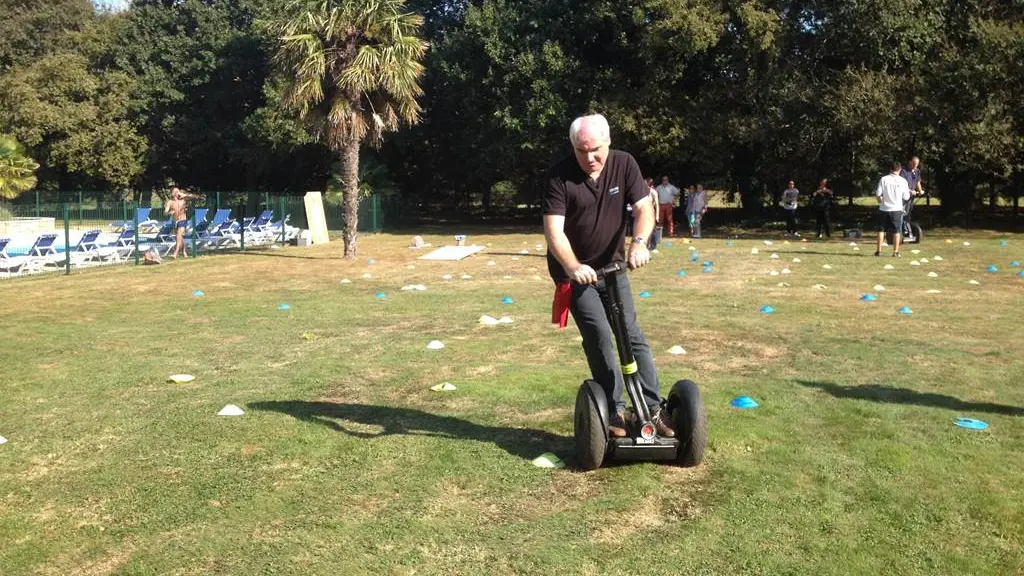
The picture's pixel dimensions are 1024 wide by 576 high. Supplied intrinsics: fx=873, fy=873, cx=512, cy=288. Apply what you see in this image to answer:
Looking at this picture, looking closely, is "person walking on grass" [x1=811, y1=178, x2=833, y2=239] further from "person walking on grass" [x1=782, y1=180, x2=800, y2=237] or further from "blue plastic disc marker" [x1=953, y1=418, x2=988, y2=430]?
"blue plastic disc marker" [x1=953, y1=418, x2=988, y2=430]

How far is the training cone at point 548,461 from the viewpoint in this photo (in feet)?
16.0

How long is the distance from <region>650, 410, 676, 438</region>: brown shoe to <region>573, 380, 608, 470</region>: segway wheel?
302 mm

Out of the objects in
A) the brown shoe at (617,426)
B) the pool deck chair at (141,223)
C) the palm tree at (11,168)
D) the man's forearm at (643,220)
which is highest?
the palm tree at (11,168)

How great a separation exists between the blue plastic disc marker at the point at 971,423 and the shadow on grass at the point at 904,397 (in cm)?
33

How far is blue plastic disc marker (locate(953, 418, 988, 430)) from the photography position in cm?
546

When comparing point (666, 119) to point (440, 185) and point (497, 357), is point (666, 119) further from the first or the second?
point (497, 357)

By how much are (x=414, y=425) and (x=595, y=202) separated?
2.04 m

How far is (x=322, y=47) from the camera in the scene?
793 inches

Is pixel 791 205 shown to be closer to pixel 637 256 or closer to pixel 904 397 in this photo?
pixel 904 397

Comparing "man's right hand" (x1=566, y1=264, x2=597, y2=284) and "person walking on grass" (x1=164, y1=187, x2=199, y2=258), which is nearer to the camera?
"man's right hand" (x1=566, y1=264, x2=597, y2=284)

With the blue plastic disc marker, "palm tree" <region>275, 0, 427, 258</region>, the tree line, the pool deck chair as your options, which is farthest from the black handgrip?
the pool deck chair

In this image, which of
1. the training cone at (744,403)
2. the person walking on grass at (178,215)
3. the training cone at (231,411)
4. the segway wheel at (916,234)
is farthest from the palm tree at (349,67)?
the training cone at (744,403)

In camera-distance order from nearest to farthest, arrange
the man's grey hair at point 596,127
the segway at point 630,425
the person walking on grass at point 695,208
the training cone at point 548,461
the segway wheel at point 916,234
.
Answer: the man's grey hair at point 596,127 < the segway at point 630,425 < the training cone at point 548,461 < the segway wheel at point 916,234 < the person walking on grass at point 695,208

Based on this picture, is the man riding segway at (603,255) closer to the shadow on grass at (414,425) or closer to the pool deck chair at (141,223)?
the shadow on grass at (414,425)
